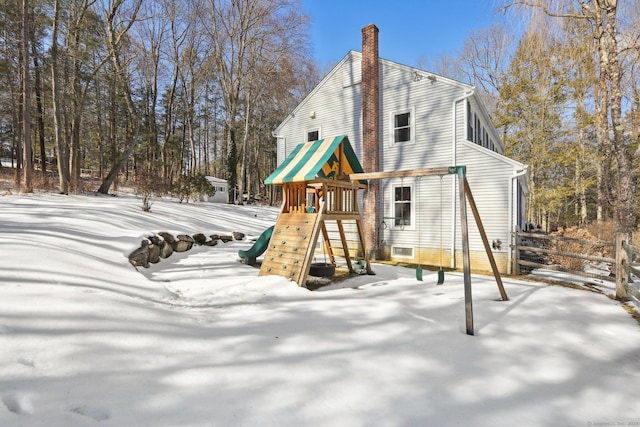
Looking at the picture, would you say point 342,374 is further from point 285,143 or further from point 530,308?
point 285,143

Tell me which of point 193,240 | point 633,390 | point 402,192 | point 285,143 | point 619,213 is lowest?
point 633,390

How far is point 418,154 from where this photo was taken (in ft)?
33.7

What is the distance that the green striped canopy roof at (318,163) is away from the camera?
689cm

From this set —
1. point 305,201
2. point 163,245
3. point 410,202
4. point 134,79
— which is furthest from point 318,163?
point 134,79

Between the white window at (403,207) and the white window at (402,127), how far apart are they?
1670mm

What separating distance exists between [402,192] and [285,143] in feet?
19.8

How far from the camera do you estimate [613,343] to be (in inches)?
151

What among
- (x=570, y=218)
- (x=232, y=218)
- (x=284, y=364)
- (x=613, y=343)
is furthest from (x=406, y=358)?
(x=570, y=218)

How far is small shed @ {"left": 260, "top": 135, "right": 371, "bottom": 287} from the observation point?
652cm

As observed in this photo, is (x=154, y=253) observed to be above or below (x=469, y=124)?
below

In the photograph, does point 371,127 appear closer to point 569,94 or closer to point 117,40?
point 569,94

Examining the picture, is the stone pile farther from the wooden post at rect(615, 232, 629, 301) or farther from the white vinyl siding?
the wooden post at rect(615, 232, 629, 301)

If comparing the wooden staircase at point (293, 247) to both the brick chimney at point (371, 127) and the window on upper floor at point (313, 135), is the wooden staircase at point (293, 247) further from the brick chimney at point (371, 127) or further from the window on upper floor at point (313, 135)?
the window on upper floor at point (313, 135)

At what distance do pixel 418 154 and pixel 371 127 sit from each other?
1991 millimetres
